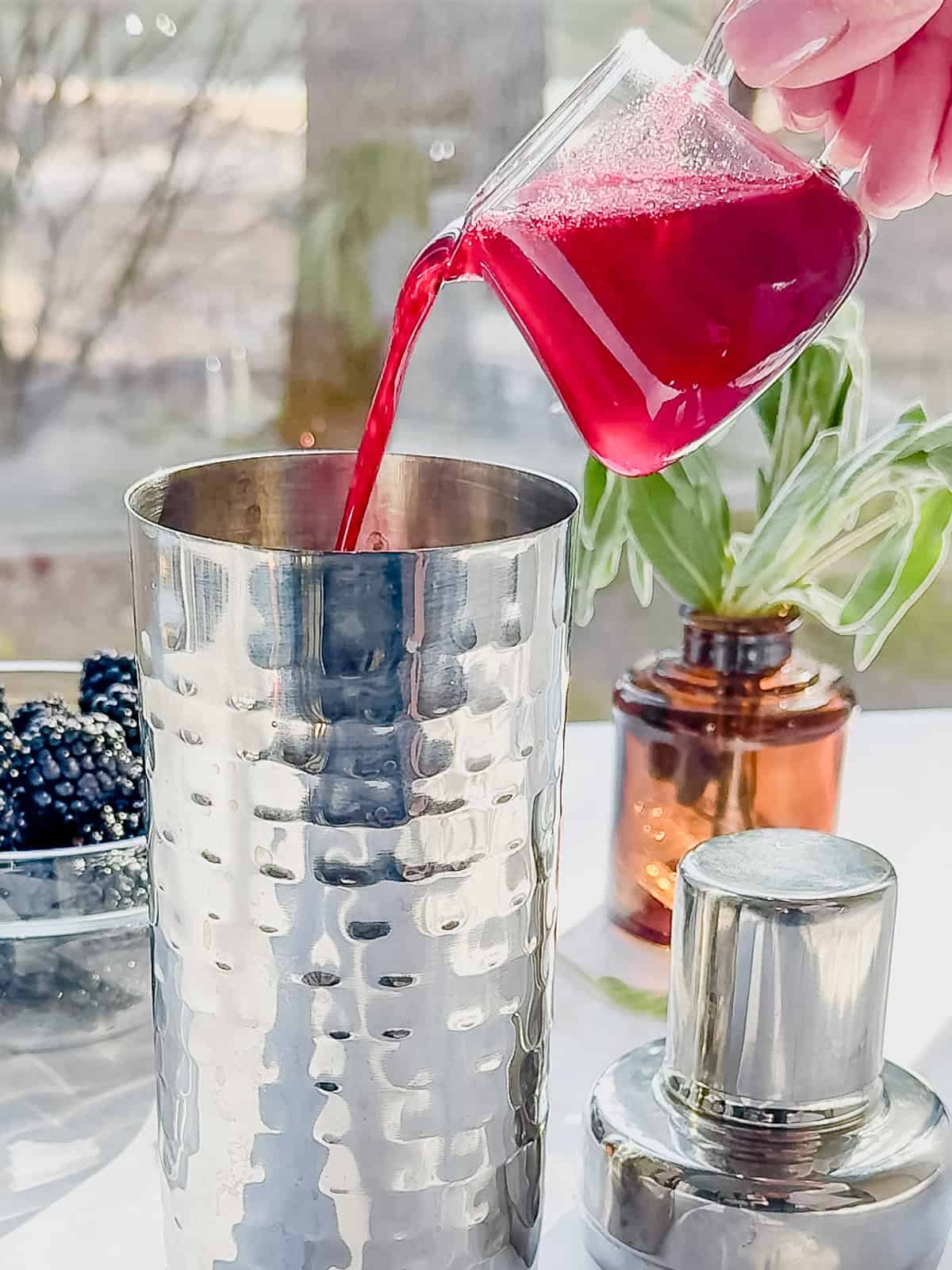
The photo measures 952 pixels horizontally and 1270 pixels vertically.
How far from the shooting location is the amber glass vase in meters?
0.70

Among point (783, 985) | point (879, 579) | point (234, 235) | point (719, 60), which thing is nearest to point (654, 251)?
point (719, 60)

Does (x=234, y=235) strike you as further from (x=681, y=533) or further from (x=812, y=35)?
(x=812, y=35)

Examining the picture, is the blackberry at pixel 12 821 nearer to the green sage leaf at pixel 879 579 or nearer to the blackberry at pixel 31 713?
the blackberry at pixel 31 713

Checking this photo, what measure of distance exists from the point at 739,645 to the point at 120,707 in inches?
10.8

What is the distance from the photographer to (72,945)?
0.61 metres

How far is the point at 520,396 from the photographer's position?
166 cm

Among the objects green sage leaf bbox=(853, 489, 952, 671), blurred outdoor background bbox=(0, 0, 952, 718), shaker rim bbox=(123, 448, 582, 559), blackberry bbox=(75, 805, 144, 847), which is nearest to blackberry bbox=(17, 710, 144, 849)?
blackberry bbox=(75, 805, 144, 847)

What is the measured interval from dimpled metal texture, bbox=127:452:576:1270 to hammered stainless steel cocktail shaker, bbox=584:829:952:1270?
0.17ft

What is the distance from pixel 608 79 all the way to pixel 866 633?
0.34 metres

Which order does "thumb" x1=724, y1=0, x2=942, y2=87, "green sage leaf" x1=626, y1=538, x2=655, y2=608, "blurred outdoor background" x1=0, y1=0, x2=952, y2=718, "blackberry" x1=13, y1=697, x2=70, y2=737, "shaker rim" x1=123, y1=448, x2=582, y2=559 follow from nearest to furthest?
"shaker rim" x1=123, y1=448, x2=582, y2=559, "thumb" x1=724, y1=0, x2=942, y2=87, "blackberry" x1=13, y1=697, x2=70, y2=737, "green sage leaf" x1=626, y1=538, x2=655, y2=608, "blurred outdoor background" x1=0, y1=0, x2=952, y2=718

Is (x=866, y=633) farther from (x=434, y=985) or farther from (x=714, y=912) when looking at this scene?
(x=434, y=985)

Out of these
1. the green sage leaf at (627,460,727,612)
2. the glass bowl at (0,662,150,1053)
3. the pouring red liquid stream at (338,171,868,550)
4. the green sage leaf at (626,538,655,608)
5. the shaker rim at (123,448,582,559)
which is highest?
the pouring red liquid stream at (338,171,868,550)

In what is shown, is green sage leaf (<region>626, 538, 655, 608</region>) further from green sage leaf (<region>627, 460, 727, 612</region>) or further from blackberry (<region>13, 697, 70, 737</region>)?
blackberry (<region>13, 697, 70, 737</region>)

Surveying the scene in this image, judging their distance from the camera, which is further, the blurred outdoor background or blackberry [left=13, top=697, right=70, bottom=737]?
the blurred outdoor background
